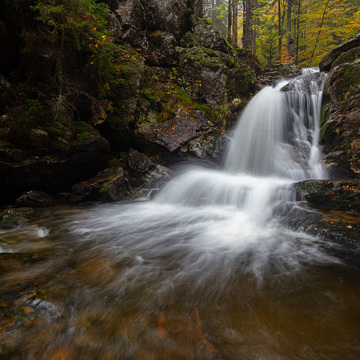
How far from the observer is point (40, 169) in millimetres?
5004

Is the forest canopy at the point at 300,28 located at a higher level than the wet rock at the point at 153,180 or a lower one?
higher

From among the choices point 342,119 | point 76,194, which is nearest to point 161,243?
point 76,194

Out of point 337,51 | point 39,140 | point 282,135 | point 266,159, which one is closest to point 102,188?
point 39,140

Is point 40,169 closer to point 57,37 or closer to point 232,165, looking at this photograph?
point 57,37

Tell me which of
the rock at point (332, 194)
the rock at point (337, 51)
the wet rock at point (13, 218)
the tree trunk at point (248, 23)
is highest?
the tree trunk at point (248, 23)

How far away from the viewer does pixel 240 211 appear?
5297mm

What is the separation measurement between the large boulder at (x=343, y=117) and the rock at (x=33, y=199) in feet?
27.0

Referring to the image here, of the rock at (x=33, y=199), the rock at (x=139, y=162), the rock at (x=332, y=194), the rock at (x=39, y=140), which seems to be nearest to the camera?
the rock at (x=332, y=194)

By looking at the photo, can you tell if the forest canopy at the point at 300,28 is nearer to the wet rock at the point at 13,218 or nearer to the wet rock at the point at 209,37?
the wet rock at the point at 209,37

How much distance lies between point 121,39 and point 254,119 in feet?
21.0

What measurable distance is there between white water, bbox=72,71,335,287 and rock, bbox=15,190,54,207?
1.29m

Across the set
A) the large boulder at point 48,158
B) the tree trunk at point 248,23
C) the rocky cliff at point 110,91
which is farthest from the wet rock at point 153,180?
the tree trunk at point 248,23

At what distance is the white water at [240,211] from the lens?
3.23 metres

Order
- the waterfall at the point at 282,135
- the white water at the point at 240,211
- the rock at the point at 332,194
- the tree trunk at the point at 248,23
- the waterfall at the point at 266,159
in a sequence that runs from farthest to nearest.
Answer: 1. the tree trunk at the point at 248,23
2. the waterfall at the point at 282,135
3. the waterfall at the point at 266,159
4. the rock at the point at 332,194
5. the white water at the point at 240,211
